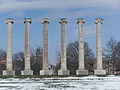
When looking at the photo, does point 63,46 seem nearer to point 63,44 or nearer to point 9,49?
point 63,44

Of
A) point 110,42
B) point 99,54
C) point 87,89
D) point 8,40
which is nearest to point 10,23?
A: point 8,40

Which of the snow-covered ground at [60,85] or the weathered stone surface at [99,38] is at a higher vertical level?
the weathered stone surface at [99,38]

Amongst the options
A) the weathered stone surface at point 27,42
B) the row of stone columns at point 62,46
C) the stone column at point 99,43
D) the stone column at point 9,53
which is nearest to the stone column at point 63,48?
the row of stone columns at point 62,46

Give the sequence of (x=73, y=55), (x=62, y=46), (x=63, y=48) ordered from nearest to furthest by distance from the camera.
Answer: (x=63, y=48) → (x=62, y=46) → (x=73, y=55)

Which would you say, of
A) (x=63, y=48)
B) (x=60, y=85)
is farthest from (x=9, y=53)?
(x=60, y=85)

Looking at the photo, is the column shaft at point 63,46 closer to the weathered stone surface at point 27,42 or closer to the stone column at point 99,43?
the stone column at point 99,43

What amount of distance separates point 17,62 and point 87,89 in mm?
86916

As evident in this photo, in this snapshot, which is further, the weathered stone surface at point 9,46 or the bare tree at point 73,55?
the bare tree at point 73,55

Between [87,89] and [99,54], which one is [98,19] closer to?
[99,54]

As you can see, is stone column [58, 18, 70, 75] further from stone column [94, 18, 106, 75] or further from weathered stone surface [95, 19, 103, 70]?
weathered stone surface [95, 19, 103, 70]

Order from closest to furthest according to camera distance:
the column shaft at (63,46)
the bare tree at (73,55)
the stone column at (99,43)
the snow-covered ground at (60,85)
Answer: the snow-covered ground at (60,85), the stone column at (99,43), the column shaft at (63,46), the bare tree at (73,55)

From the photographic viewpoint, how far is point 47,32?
6925 centimetres

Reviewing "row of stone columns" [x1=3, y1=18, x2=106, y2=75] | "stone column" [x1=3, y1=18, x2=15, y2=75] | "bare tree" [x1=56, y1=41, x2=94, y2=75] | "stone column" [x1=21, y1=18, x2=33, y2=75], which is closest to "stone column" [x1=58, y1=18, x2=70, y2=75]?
"row of stone columns" [x1=3, y1=18, x2=106, y2=75]

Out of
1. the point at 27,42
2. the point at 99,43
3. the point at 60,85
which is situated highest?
the point at 27,42
